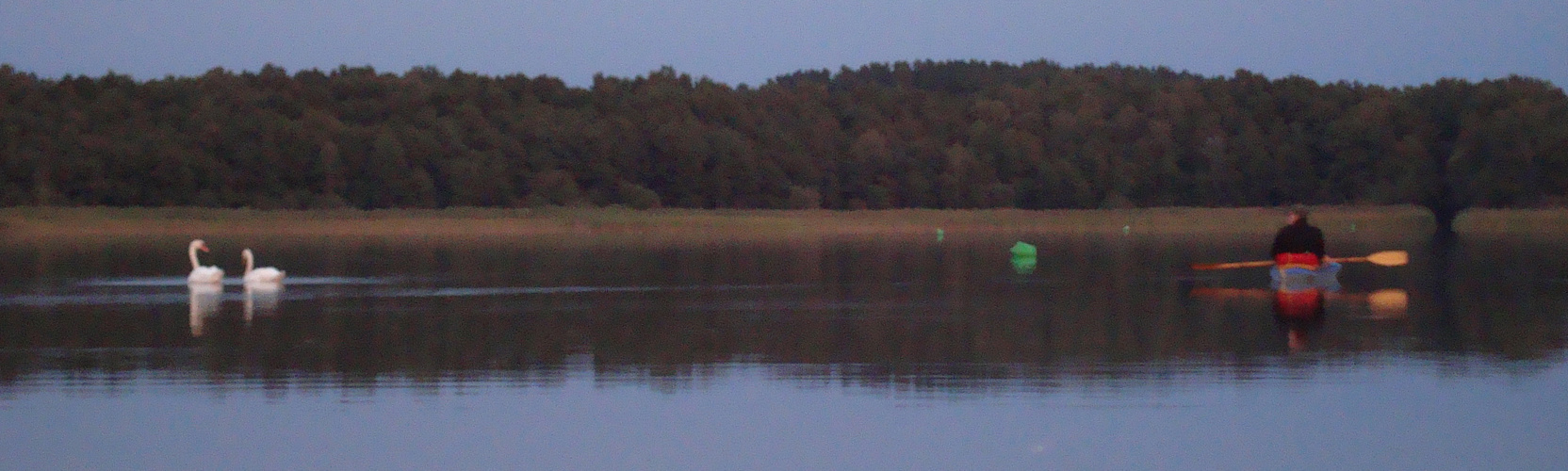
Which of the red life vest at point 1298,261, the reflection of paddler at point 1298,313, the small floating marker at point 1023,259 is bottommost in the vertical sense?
the reflection of paddler at point 1298,313

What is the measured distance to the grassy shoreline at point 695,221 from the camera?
71.7 m

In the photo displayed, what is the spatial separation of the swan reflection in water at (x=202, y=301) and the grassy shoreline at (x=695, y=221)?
39464 mm

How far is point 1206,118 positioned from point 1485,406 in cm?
8881

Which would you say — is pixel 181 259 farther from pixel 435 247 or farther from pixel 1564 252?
pixel 1564 252

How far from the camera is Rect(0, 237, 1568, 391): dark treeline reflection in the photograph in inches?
569

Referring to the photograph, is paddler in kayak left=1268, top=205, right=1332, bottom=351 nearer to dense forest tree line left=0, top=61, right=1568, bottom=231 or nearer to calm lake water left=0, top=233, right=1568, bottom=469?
calm lake water left=0, top=233, right=1568, bottom=469

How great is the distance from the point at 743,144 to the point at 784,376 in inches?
3137

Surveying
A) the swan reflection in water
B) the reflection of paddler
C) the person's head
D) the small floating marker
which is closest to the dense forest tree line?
the small floating marker

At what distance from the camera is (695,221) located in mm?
75375

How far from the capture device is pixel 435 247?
4759 cm

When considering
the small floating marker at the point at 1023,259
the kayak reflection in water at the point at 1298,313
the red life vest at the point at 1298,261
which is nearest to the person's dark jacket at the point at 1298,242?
the red life vest at the point at 1298,261

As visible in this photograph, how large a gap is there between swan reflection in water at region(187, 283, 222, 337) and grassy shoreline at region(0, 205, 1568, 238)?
3946cm

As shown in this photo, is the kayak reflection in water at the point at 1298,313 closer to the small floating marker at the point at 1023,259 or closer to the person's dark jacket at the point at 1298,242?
the person's dark jacket at the point at 1298,242

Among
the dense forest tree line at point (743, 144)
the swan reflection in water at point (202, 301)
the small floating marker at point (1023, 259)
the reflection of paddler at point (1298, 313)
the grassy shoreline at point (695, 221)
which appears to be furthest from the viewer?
the dense forest tree line at point (743, 144)
